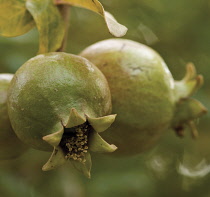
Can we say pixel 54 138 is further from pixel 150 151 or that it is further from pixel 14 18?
pixel 150 151

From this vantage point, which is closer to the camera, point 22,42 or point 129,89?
point 129,89

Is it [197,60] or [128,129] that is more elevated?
[128,129]

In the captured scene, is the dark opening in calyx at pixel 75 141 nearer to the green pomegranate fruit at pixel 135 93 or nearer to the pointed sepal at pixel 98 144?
the pointed sepal at pixel 98 144

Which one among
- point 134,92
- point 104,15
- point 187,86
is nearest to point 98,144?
point 104,15

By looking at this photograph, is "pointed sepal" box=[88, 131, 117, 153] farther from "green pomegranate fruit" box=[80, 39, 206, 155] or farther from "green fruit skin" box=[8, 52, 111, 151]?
"green pomegranate fruit" box=[80, 39, 206, 155]

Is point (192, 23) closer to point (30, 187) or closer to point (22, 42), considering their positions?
point (22, 42)

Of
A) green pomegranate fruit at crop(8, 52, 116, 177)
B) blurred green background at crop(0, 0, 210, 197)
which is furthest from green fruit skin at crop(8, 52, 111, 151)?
blurred green background at crop(0, 0, 210, 197)

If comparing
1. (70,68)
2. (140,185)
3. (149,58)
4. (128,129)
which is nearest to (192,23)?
(140,185)
